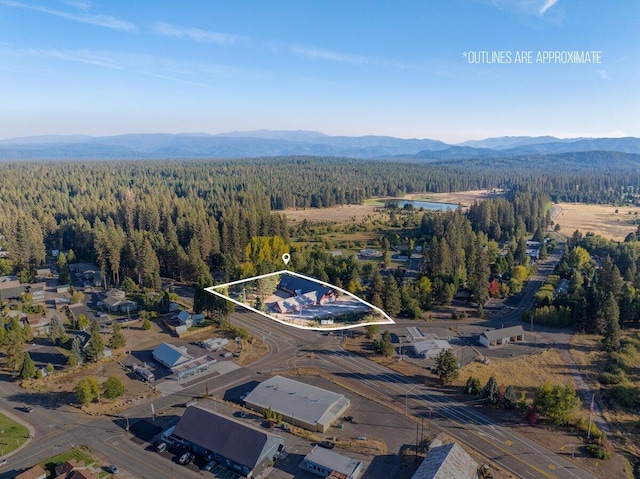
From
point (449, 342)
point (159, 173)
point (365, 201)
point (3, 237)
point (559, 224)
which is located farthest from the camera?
point (159, 173)

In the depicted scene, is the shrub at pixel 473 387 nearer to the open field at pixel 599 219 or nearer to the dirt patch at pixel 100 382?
the dirt patch at pixel 100 382

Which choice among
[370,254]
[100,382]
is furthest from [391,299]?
[100,382]

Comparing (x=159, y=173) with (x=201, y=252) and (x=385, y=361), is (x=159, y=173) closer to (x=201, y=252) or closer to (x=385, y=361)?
(x=201, y=252)

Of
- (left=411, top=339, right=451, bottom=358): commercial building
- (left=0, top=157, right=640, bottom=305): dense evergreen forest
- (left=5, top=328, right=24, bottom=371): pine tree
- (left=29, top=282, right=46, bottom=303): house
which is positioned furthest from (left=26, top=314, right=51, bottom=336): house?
(left=411, top=339, right=451, bottom=358): commercial building

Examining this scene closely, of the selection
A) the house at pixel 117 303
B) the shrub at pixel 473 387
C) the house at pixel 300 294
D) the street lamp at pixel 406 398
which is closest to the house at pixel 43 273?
the house at pixel 117 303

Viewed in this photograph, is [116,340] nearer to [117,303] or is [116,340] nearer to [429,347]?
[117,303]

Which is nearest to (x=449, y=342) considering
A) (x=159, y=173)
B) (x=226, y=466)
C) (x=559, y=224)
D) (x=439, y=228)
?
(x=226, y=466)

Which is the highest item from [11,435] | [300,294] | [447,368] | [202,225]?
[300,294]
